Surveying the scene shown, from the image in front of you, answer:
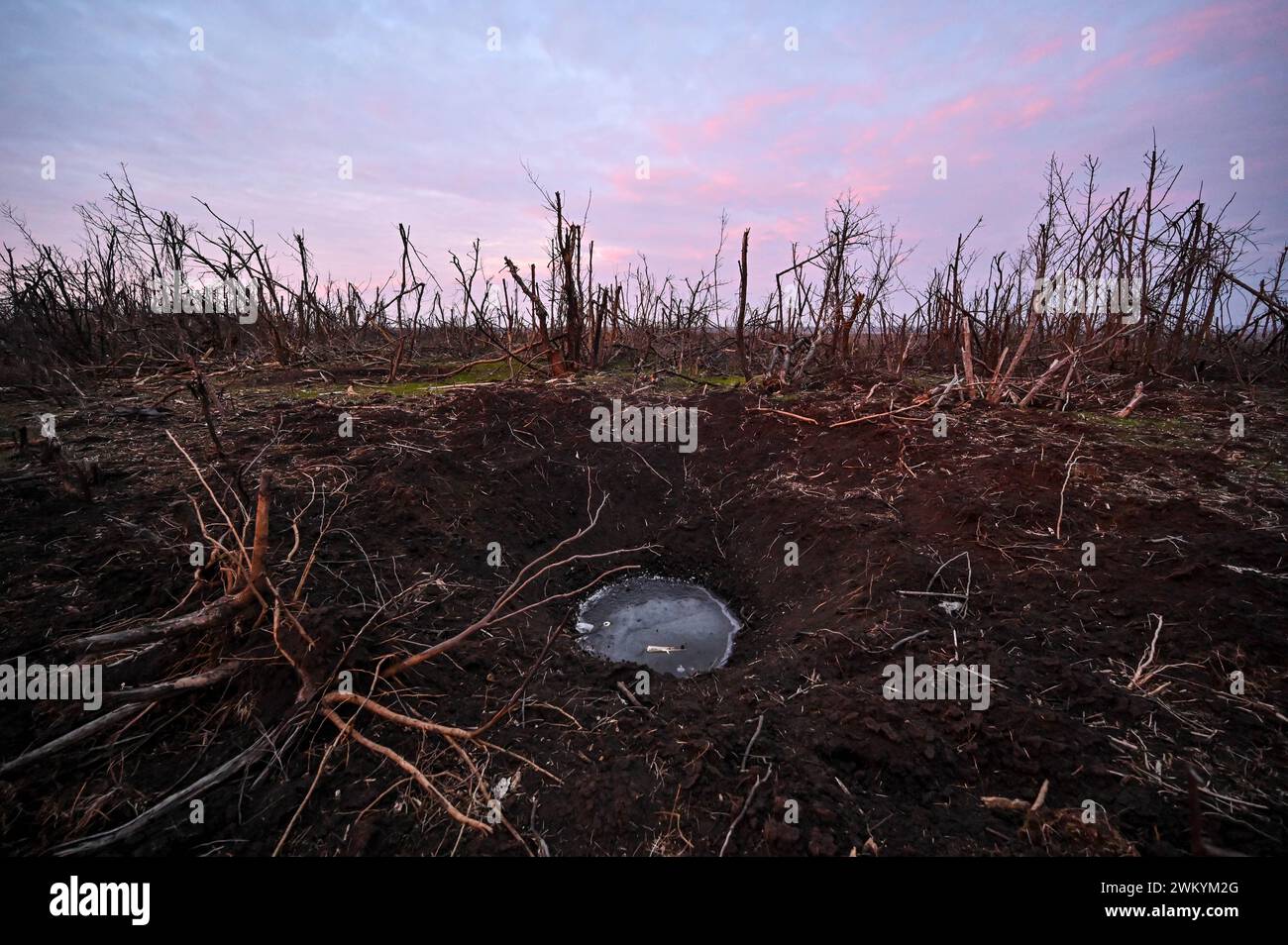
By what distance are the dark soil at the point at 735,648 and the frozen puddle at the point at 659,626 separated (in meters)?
0.22

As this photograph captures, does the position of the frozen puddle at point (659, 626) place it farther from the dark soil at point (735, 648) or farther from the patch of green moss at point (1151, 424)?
the patch of green moss at point (1151, 424)

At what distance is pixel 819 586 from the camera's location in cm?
395

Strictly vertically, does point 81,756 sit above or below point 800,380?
below

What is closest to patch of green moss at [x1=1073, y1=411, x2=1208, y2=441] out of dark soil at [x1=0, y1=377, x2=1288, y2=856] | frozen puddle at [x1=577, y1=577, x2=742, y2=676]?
dark soil at [x1=0, y1=377, x2=1288, y2=856]

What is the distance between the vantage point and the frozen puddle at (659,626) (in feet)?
11.8

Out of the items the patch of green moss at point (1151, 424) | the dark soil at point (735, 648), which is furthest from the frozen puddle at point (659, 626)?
the patch of green moss at point (1151, 424)

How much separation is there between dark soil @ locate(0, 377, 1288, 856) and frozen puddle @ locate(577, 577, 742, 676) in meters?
0.22

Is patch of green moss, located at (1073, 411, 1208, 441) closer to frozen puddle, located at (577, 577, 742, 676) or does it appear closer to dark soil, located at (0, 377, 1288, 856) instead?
dark soil, located at (0, 377, 1288, 856)

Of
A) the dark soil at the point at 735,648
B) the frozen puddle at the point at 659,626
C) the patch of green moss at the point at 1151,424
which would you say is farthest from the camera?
the patch of green moss at the point at 1151,424

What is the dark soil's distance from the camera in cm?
193

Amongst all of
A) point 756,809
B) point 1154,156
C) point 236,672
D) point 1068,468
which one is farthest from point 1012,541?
point 1154,156
